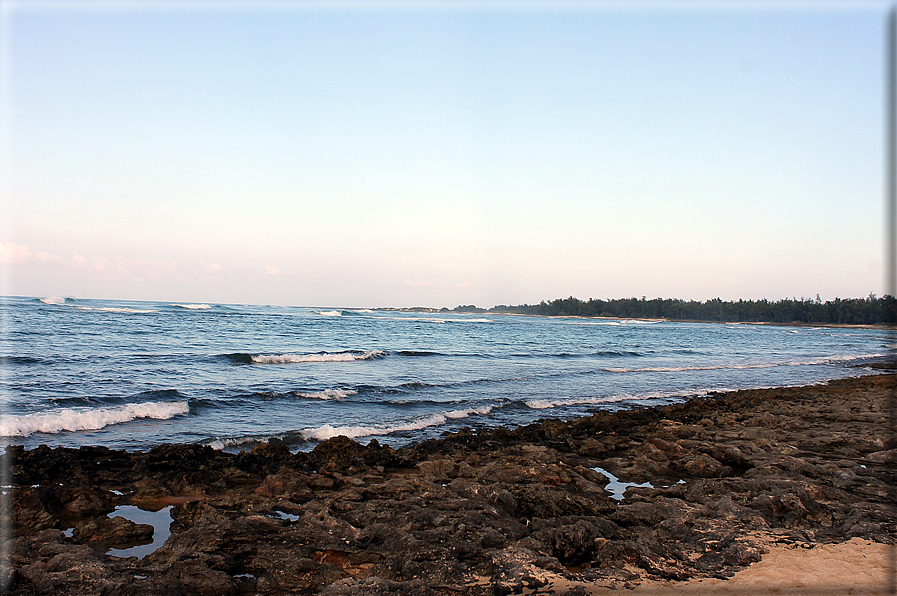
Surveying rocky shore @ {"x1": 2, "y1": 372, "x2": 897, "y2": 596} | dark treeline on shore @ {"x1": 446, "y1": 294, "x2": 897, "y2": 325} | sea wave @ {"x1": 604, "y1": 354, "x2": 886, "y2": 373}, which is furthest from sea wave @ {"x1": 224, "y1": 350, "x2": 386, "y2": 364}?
dark treeline on shore @ {"x1": 446, "y1": 294, "x2": 897, "y2": 325}

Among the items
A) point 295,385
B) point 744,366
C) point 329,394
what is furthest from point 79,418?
point 744,366

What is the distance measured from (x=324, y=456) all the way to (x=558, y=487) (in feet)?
12.9

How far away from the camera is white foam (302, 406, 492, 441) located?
10.7 m

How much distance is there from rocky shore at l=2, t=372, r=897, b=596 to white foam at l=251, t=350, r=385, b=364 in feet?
48.6

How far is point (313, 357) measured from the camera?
80.9 feet

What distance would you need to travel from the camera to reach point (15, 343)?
22.7 metres

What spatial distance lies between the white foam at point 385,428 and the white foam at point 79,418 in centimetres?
396

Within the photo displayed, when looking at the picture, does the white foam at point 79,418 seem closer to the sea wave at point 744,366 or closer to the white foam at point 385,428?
the white foam at point 385,428

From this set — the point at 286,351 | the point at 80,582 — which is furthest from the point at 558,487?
the point at 286,351

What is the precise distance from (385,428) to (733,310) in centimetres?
14598

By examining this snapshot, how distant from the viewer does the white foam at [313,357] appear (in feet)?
74.5

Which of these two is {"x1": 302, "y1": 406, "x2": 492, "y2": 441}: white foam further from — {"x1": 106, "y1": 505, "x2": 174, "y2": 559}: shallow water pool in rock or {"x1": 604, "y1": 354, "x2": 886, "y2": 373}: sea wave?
{"x1": 604, "y1": 354, "x2": 886, "y2": 373}: sea wave

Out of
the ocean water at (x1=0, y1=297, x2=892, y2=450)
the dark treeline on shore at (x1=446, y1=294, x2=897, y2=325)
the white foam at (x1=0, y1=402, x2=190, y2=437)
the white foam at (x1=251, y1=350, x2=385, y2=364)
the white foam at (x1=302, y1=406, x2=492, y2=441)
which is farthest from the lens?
the dark treeline on shore at (x1=446, y1=294, x2=897, y2=325)

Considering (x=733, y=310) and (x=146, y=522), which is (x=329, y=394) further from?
(x=733, y=310)
